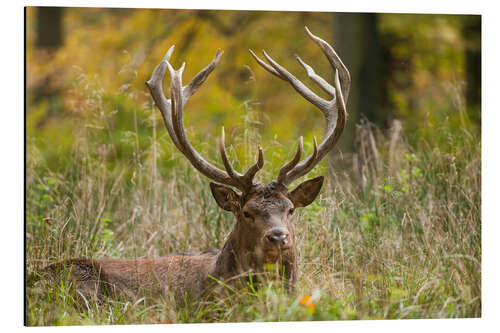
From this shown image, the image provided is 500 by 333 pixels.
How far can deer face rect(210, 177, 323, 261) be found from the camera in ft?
14.6

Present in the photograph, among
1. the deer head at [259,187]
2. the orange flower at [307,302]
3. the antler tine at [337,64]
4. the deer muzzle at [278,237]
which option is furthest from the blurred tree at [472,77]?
the orange flower at [307,302]

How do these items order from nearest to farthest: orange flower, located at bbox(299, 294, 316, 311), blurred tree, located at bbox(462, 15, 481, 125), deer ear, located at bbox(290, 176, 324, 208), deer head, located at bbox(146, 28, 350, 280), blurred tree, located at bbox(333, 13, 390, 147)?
orange flower, located at bbox(299, 294, 316, 311) < deer head, located at bbox(146, 28, 350, 280) < deer ear, located at bbox(290, 176, 324, 208) < blurred tree, located at bbox(462, 15, 481, 125) < blurred tree, located at bbox(333, 13, 390, 147)

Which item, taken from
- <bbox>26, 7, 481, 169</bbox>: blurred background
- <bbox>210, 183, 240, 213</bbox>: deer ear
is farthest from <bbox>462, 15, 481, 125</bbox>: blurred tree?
<bbox>210, 183, 240, 213</bbox>: deer ear

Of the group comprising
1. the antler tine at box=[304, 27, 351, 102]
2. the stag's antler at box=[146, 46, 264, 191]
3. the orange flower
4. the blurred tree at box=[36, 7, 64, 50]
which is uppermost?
the blurred tree at box=[36, 7, 64, 50]

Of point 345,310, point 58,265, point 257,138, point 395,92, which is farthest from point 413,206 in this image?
point 395,92

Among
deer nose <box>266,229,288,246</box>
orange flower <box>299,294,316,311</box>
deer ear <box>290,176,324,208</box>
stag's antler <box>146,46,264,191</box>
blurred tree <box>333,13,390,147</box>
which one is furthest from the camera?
blurred tree <box>333,13,390,147</box>

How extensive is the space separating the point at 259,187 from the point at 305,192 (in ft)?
1.33

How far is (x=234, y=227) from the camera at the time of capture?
488cm

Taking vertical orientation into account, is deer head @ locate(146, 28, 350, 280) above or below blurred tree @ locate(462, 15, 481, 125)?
below

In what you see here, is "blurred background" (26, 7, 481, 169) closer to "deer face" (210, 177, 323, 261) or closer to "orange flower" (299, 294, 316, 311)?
"deer face" (210, 177, 323, 261)

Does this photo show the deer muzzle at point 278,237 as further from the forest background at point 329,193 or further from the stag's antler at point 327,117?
the stag's antler at point 327,117

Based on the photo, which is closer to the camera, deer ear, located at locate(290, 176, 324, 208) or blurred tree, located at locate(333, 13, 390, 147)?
deer ear, located at locate(290, 176, 324, 208)

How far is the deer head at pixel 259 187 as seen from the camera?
4.54 metres

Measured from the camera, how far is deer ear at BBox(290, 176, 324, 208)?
195 inches
